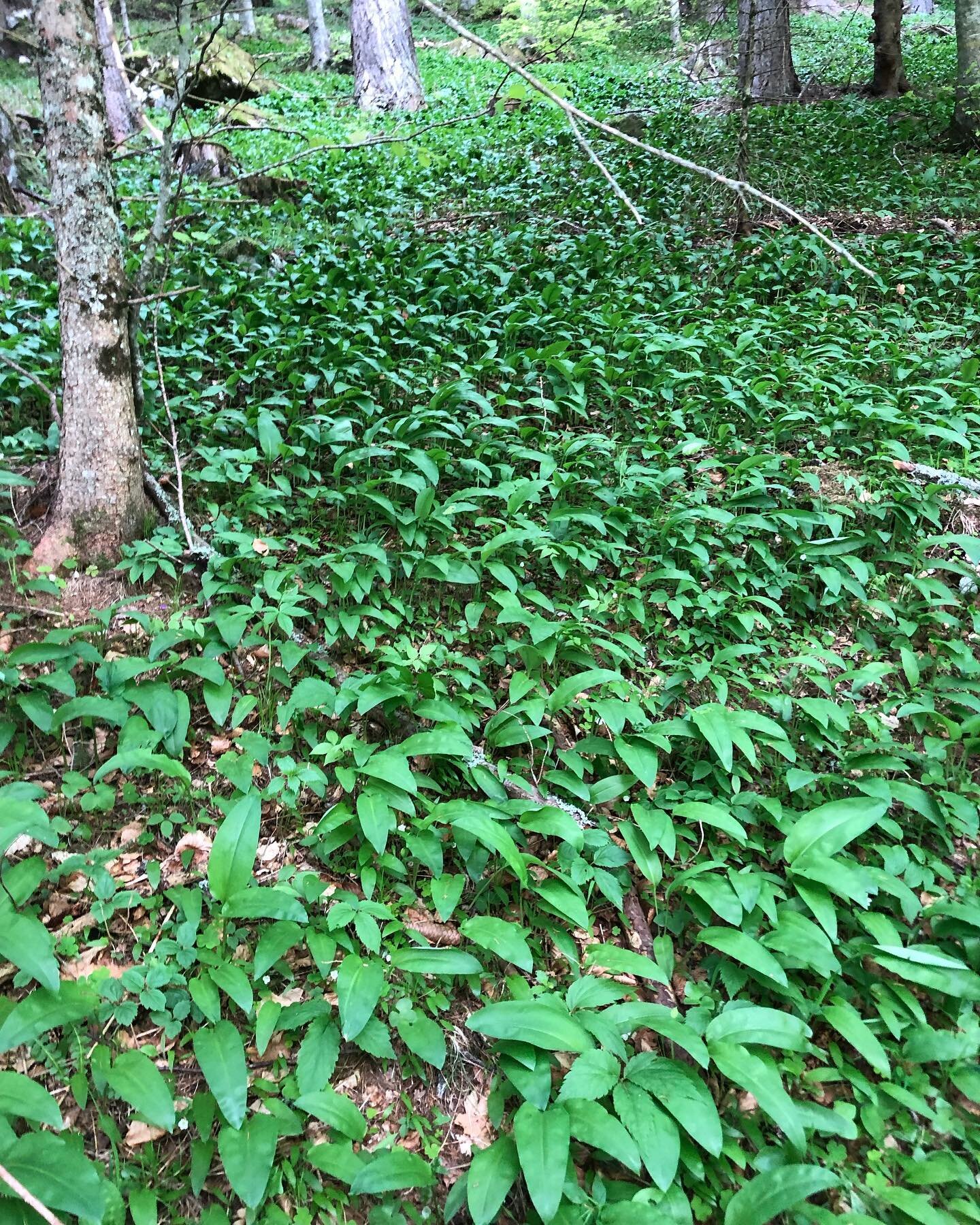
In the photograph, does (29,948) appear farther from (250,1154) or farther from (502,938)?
(502,938)

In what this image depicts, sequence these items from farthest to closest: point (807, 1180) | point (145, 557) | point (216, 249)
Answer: point (216, 249) → point (145, 557) → point (807, 1180)

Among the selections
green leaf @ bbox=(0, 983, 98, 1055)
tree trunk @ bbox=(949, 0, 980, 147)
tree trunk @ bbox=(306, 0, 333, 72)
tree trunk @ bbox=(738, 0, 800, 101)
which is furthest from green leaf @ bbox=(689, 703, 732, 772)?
tree trunk @ bbox=(306, 0, 333, 72)

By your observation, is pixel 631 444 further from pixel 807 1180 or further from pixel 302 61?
pixel 302 61

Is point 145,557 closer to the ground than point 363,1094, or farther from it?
farther from it

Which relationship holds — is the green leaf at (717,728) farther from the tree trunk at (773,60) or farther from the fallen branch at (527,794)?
the tree trunk at (773,60)

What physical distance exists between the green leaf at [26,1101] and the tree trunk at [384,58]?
13691 mm

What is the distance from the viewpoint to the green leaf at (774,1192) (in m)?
1.68

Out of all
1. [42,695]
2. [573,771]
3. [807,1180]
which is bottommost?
[807,1180]

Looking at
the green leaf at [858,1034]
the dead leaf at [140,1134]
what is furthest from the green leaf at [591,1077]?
the dead leaf at [140,1134]

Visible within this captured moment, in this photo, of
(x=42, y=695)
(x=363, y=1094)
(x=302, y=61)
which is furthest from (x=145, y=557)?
(x=302, y=61)

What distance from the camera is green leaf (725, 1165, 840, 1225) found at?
1.68m

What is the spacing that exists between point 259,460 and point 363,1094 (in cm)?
307

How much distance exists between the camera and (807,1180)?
5.62 ft

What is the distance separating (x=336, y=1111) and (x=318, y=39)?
21317 mm
